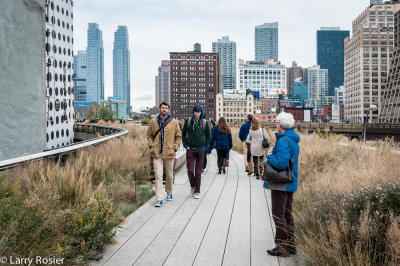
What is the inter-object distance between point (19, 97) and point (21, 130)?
949 millimetres

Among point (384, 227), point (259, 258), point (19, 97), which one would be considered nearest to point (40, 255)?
point (259, 258)

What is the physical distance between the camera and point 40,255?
3.47 m

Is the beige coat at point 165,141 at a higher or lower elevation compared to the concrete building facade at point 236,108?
lower

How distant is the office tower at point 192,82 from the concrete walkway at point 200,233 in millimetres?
164953

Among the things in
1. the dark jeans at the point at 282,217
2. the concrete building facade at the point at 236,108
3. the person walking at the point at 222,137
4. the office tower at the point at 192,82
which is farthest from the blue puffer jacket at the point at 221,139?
the concrete building facade at the point at 236,108

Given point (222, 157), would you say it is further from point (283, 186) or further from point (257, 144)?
point (283, 186)

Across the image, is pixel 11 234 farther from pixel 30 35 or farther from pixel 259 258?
pixel 30 35

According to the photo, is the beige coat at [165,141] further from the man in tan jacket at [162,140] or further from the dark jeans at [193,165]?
the dark jeans at [193,165]

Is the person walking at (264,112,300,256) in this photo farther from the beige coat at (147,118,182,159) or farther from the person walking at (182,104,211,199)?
the person walking at (182,104,211,199)

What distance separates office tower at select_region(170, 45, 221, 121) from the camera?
568 feet

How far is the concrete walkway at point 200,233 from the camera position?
429cm

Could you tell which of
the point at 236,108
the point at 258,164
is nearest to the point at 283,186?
the point at 258,164

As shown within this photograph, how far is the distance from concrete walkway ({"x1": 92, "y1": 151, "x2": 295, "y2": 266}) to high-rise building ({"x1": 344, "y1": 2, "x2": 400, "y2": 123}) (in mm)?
149688

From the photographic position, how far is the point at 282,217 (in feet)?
14.9
